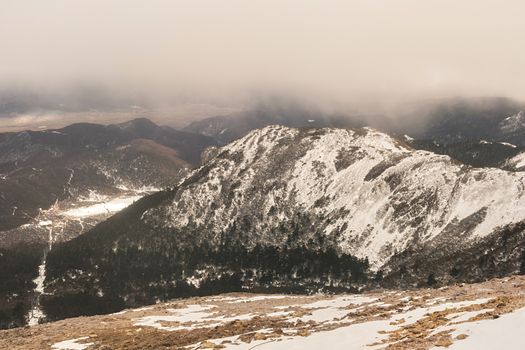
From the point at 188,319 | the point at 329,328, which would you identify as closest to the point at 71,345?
the point at 188,319

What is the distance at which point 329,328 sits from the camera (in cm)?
3988

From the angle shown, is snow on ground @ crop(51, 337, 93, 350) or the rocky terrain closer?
the rocky terrain

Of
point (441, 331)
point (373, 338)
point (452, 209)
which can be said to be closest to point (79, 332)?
point (373, 338)

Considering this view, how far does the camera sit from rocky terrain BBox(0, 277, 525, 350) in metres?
26.3

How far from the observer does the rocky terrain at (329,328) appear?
86.4ft

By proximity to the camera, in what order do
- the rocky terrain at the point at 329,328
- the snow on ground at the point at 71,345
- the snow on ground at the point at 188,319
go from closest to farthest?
the rocky terrain at the point at 329,328 → the snow on ground at the point at 71,345 → the snow on ground at the point at 188,319

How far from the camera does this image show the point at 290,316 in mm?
54469

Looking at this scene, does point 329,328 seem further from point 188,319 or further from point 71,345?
point 188,319

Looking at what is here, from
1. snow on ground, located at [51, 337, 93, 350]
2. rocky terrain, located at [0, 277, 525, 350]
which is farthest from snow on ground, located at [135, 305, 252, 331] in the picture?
snow on ground, located at [51, 337, 93, 350]

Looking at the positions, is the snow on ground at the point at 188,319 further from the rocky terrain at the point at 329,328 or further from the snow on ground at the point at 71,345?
the snow on ground at the point at 71,345

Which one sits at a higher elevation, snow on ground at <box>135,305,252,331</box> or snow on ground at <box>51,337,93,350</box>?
snow on ground at <box>51,337,93,350</box>

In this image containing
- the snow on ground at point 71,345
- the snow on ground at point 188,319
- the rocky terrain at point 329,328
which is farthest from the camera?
the snow on ground at point 188,319

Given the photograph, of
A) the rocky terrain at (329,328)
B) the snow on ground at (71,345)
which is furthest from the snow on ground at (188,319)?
the snow on ground at (71,345)

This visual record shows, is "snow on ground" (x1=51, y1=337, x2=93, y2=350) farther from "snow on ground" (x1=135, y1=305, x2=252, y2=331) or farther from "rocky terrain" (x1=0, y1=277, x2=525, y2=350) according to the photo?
"snow on ground" (x1=135, y1=305, x2=252, y2=331)
